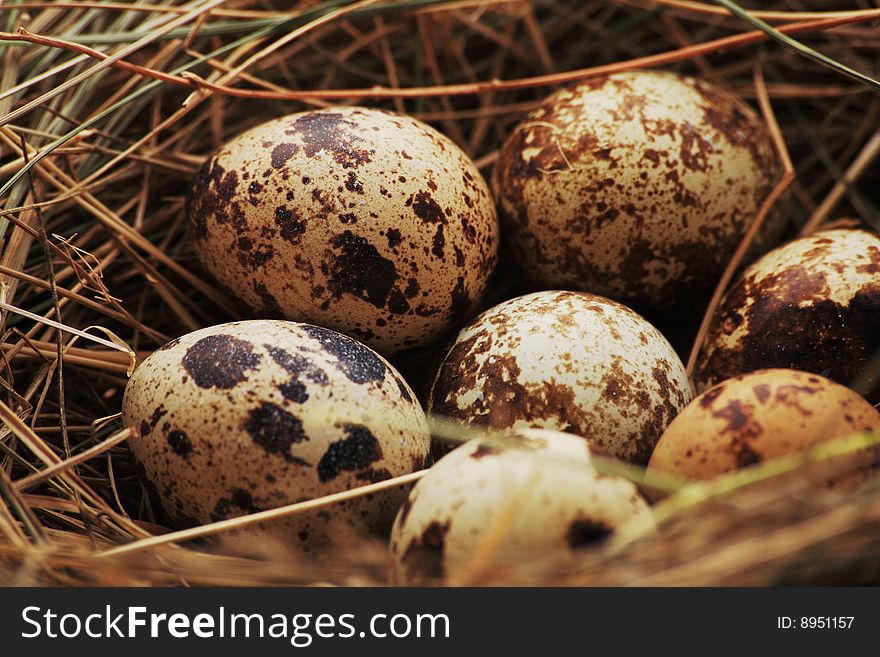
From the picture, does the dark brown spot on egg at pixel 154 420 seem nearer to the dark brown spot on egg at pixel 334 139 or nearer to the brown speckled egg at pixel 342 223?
the brown speckled egg at pixel 342 223

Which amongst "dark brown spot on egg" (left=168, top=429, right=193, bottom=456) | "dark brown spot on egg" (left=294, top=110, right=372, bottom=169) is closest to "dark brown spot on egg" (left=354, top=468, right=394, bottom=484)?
"dark brown spot on egg" (left=168, top=429, right=193, bottom=456)

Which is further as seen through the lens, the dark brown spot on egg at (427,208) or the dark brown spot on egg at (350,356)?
the dark brown spot on egg at (427,208)

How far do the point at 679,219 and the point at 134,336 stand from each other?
1.00 m

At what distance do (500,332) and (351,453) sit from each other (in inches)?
13.2

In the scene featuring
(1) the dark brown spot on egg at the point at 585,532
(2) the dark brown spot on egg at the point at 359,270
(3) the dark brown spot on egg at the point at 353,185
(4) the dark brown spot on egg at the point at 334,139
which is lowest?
(1) the dark brown spot on egg at the point at 585,532

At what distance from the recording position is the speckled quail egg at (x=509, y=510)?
979 millimetres

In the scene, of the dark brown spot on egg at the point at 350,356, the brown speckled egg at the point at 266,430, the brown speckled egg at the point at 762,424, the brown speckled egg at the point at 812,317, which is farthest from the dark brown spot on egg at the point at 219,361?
the brown speckled egg at the point at 812,317

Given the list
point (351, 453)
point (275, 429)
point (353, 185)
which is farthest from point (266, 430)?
point (353, 185)

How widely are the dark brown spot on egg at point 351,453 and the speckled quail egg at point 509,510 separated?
0.14 m

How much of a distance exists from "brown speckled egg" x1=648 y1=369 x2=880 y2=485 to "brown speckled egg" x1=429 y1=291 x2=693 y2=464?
128 millimetres

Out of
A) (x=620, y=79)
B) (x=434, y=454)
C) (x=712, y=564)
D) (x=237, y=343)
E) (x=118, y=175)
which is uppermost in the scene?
(x=620, y=79)

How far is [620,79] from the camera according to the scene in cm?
156
